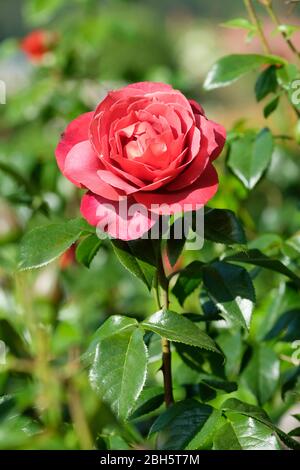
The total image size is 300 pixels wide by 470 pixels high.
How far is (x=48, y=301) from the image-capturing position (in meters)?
1.09

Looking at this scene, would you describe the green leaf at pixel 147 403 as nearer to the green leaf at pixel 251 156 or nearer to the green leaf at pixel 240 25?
the green leaf at pixel 251 156

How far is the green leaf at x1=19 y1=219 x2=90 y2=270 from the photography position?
643 millimetres

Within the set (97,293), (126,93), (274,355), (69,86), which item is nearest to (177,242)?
(126,93)

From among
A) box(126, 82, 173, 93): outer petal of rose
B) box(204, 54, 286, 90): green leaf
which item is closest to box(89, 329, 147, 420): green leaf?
box(126, 82, 173, 93): outer petal of rose

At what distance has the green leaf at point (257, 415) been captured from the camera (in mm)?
592

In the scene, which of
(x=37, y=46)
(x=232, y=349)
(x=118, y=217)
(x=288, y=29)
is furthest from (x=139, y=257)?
(x=37, y=46)

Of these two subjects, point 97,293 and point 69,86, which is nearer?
point 97,293

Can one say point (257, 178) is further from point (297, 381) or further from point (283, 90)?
point (297, 381)

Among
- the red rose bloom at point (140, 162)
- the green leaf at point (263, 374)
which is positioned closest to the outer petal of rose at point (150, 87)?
the red rose bloom at point (140, 162)

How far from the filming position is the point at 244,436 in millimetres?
592

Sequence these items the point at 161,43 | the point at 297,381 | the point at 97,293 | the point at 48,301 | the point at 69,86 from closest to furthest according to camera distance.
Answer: the point at 297,381, the point at 48,301, the point at 97,293, the point at 69,86, the point at 161,43

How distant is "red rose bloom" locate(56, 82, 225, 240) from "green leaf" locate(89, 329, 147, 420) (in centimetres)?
9

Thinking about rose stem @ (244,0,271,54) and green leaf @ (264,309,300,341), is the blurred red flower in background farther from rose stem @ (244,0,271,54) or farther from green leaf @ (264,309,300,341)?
green leaf @ (264,309,300,341)

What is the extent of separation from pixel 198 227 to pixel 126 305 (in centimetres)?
72
